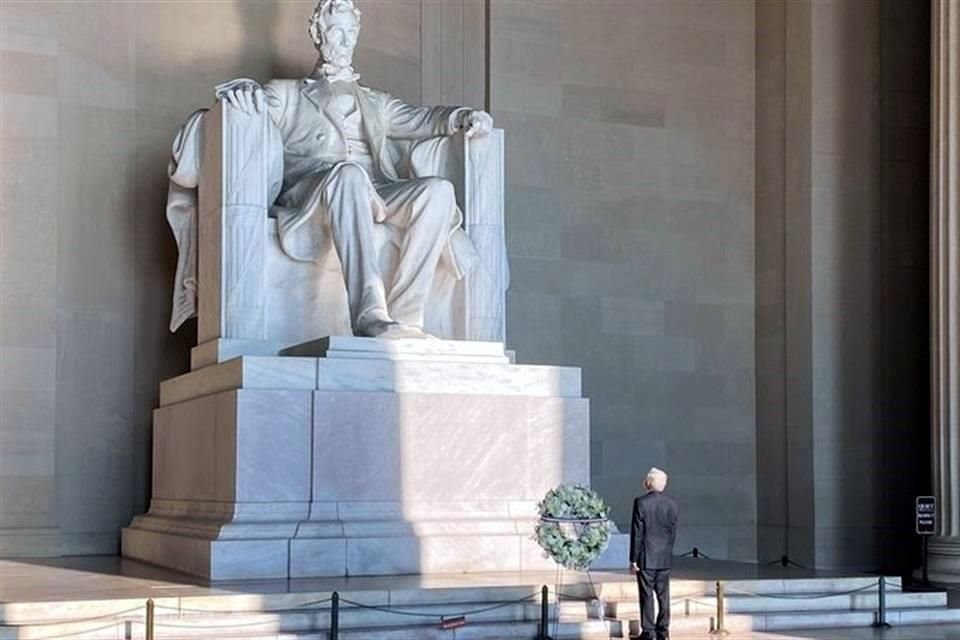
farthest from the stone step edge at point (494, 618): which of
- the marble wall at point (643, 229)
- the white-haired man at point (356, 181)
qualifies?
the marble wall at point (643, 229)

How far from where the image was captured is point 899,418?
13.5 m

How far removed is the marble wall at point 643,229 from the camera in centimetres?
1334

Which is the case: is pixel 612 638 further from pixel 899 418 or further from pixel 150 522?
pixel 899 418

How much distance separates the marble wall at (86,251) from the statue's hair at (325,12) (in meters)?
1.71

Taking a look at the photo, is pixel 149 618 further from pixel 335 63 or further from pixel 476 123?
pixel 335 63

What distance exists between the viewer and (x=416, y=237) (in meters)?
10.1

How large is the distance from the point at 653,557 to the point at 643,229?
6464mm

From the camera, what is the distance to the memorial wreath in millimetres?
7840

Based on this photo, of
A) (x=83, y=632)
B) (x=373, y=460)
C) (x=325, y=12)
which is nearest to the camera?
(x=83, y=632)

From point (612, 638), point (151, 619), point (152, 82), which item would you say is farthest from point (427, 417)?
point (152, 82)

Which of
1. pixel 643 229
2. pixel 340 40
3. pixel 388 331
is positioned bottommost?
pixel 388 331

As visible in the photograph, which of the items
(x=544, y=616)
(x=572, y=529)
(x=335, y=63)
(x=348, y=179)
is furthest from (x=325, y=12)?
(x=544, y=616)

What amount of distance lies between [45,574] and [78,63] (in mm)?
4312

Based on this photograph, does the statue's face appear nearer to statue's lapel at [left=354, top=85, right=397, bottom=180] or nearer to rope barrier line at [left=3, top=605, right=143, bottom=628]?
statue's lapel at [left=354, top=85, right=397, bottom=180]
